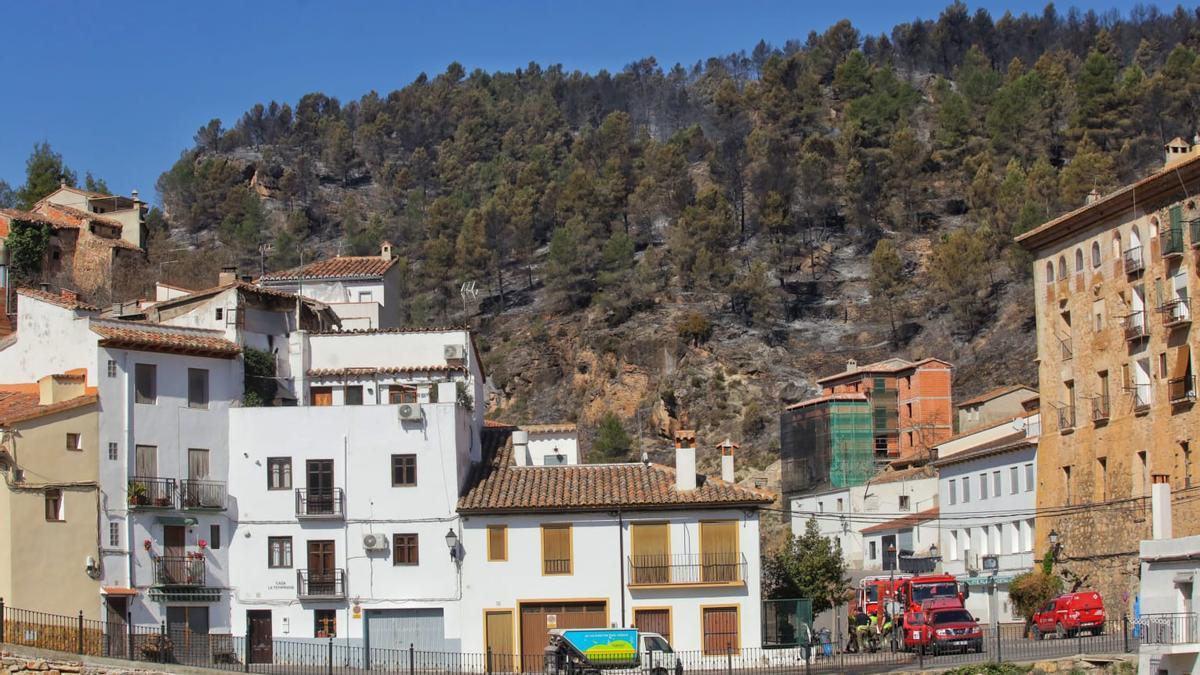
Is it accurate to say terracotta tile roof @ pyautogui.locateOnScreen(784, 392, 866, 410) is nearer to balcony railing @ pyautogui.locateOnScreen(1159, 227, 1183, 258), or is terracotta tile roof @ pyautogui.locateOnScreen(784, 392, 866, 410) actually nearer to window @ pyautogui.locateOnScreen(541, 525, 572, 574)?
balcony railing @ pyautogui.locateOnScreen(1159, 227, 1183, 258)

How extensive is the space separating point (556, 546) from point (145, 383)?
1343cm

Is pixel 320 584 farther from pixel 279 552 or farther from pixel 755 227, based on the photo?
pixel 755 227

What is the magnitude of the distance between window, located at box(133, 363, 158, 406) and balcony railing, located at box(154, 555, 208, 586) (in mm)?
4800

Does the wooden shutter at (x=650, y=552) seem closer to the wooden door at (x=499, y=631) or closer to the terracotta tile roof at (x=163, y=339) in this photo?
the wooden door at (x=499, y=631)

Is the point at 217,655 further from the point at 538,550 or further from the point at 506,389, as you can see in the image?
the point at 506,389

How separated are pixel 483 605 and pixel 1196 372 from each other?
28.9 m

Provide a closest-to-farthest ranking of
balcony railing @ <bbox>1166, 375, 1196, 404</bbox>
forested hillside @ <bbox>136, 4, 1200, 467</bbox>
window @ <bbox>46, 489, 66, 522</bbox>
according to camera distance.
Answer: window @ <bbox>46, 489, 66, 522</bbox> → balcony railing @ <bbox>1166, 375, 1196, 404</bbox> → forested hillside @ <bbox>136, 4, 1200, 467</bbox>

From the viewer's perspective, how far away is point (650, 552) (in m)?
51.8

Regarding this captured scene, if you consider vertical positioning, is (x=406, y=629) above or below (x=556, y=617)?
below

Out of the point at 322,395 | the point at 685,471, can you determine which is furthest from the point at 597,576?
the point at 322,395

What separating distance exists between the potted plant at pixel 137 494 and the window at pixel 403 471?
7342 mm

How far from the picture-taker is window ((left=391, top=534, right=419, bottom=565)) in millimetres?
52531

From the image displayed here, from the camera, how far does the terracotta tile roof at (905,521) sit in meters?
86.1

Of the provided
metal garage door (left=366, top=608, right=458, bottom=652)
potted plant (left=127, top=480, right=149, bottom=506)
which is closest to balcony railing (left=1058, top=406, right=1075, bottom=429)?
metal garage door (left=366, top=608, right=458, bottom=652)
